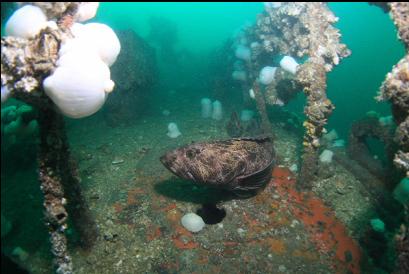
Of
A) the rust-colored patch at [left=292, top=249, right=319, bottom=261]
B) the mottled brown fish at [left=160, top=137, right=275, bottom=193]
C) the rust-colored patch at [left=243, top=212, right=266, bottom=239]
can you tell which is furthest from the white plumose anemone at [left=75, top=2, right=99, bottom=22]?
the rust-colored patch at [left=292, top=249, right=319, bottom=261]

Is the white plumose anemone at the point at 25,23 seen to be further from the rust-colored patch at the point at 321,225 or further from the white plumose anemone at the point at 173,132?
the white plumose anemone at the point at 173,132

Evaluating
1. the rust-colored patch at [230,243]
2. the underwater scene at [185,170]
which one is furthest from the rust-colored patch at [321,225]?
the rust-colored patch at [230,243]

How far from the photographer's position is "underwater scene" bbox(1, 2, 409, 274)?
281 centimetres

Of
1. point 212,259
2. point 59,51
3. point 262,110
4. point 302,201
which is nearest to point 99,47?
point 59,51

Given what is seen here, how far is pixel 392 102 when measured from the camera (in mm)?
3396

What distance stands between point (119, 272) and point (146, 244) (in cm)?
59

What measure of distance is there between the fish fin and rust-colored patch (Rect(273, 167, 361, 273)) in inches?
26.0

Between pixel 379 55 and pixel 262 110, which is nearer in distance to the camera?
pixel 262 110

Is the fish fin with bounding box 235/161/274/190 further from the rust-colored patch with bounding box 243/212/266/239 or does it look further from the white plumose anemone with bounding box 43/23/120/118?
the white plumose anemone with bounding box 43/23/120/118

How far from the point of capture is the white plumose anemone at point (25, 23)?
2.62 metres

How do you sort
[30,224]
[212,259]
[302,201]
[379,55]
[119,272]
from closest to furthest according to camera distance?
[119,272] < [212,259] < [30,224] < [302,201] < [379,55]

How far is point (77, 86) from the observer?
257cm

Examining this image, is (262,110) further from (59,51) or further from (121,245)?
(59,51)

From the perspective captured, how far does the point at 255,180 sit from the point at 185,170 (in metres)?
1.34
